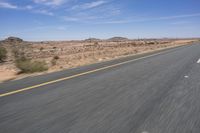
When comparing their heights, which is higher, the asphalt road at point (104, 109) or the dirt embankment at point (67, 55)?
the asphalt road at point (104, 109)

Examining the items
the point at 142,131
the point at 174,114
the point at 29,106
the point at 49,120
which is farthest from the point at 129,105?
the point at 29,106

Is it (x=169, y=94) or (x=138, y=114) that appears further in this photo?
(x=169, y=94)

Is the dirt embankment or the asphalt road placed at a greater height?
the asphalt road

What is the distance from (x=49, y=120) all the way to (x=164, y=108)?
2.55 m

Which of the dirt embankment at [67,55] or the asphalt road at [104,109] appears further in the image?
the dirt embankment at [67,55]

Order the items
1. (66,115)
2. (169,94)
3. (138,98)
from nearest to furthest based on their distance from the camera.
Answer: (66,115) → (138,98) → (169,94)

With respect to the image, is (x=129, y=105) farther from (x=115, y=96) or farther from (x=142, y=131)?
(x=142, y=131)

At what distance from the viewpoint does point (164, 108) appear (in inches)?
195

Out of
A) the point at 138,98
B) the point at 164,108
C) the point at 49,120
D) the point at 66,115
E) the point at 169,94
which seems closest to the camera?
the point at 49,120

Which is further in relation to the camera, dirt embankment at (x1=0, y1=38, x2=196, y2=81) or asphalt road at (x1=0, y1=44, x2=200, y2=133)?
dirt embankment at (x1=0, y1=38, x2=196, y2=81)

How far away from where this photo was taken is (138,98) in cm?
584

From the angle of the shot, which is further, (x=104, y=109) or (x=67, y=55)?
(x=67, y=55)

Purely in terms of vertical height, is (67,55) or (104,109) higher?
(104,109)

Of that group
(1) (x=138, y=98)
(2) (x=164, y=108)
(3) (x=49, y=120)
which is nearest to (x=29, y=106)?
(3) (x=49, y=120)
